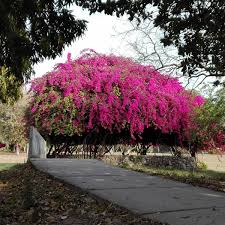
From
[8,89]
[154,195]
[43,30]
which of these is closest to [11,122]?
[8,89]

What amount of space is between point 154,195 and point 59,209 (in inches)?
53.9

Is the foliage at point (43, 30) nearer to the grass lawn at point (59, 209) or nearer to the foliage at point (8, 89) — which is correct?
the grass lawn at point (59, 209)

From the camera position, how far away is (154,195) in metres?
5.55

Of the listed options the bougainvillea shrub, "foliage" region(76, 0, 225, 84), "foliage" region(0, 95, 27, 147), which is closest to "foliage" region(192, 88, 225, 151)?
the bougainvillea shrub

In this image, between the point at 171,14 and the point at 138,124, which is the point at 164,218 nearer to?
the point at 171,14

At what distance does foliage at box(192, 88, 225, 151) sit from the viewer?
44.0 ft

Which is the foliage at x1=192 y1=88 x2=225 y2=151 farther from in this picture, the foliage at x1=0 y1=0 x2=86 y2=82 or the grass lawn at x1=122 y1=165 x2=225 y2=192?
the foliage at x1=0 y1=0 x2=86 y2=82

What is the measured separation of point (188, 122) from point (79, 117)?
416cm

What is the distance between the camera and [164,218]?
4.22 meters

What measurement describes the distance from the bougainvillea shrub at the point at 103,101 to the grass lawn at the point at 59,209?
6696mm

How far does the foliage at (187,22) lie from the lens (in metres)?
6.54

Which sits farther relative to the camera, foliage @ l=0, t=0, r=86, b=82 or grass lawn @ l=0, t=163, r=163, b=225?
foliage @ l=0, t=0, r=86, b=82

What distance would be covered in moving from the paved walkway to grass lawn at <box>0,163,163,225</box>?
16 cm

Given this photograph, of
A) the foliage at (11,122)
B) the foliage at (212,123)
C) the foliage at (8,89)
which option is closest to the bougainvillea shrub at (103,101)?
the foliage at (212,123)
